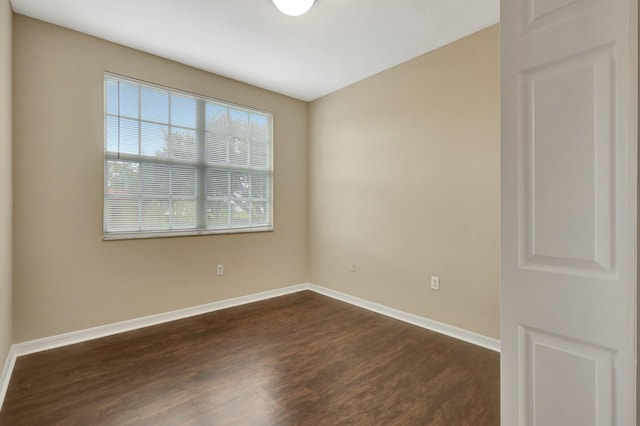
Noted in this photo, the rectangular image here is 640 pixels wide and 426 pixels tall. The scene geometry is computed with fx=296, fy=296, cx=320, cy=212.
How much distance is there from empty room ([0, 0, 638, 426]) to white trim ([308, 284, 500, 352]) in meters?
0.02

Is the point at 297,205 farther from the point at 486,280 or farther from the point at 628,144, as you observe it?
the point at 628,144

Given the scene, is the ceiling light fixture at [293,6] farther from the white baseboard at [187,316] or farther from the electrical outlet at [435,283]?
the white baseboard at [187,316]

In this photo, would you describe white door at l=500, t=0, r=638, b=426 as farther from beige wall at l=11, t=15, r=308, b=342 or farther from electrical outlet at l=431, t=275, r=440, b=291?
beige wall at l=11, t=15, r=308, b=342

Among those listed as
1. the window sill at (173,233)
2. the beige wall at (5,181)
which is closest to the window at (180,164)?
the window sill at (173,233)

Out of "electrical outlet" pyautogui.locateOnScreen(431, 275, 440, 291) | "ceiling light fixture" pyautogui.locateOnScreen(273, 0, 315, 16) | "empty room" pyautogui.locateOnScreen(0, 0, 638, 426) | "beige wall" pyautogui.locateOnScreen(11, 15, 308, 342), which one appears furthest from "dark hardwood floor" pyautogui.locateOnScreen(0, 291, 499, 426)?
"ceiling light fixture" pyautogui.locateOnScreen(273, 0, 315, 16)

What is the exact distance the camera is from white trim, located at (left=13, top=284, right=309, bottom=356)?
2.43 metres

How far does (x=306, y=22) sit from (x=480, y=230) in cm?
232

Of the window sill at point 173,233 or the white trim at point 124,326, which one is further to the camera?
the window sill at point 173,233

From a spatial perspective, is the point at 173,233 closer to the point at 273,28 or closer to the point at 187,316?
the point at 187,316

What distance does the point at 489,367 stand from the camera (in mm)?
2207

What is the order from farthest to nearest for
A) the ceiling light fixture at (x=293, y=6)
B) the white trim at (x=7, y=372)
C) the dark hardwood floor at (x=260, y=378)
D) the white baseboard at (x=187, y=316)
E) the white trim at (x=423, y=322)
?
the white trim at (x=423, y=322) → the white baseboard at (x=187, y=316) → the ceiling light fixture at (x=293, y=6) → the white trim at (x=7, y=372) → the dark hardwood floor at (x=260, y=378)

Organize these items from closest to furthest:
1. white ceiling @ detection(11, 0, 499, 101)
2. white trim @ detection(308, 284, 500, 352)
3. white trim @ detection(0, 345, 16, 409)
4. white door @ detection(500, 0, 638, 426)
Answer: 1. white door @ detection(500, 0, 638, 426)
2. white trim @ detection(0, 345, 16, 409)
3. white ceiling @ detection(11, 0, 499, 101)
4. white trim @ detection(308, 284, 500, 352)

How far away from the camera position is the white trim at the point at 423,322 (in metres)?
2.55

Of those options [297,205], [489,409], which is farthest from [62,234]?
[489,409]
